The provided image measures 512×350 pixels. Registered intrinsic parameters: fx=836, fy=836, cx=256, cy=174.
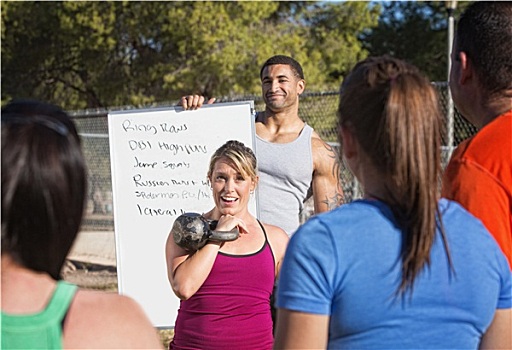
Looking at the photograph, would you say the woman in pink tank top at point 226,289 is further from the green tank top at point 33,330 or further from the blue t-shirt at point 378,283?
the green tank top at point 33,330

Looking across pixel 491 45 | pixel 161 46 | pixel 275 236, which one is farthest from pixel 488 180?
pixel 161 46

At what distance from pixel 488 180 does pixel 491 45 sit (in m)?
0.41

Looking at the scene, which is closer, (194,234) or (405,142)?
(405,142)

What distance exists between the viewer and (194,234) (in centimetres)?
341

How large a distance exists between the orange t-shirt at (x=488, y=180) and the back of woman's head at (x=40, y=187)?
102cm

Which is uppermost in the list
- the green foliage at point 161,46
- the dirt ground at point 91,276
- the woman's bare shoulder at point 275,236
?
the green foliage at point 161,46

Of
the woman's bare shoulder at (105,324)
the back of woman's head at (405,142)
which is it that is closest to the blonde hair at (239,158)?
the back of woman's head at (405,142)

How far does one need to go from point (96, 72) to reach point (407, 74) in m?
23.1

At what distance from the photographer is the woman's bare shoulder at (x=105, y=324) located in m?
1.51

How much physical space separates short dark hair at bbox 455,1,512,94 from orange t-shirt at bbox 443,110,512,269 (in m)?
0.14

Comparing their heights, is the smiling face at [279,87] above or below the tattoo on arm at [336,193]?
above

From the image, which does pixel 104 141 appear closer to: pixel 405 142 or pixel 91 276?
pixel 91 276

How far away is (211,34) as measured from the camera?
68.8 ft

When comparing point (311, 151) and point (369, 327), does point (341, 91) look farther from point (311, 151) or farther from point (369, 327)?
point (311, 151)
